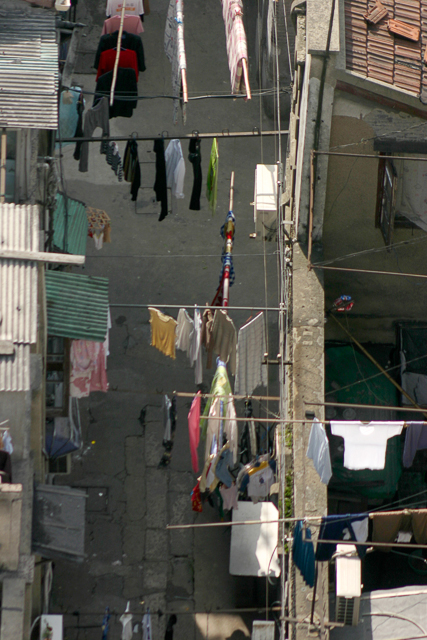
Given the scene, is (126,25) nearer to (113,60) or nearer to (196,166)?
(113,60)

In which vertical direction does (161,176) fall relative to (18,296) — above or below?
above

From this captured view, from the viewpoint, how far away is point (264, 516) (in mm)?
17984

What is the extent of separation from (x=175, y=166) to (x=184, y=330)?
11.8 feet

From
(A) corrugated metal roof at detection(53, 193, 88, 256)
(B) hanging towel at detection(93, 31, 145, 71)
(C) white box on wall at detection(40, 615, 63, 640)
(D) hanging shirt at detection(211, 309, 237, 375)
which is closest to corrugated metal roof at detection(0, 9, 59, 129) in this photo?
(A) corrugated metal roof at detection(53, 193, 88, 256)

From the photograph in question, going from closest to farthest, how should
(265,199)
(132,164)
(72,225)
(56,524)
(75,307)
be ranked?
(56,524)
(75,307)
(72,225)
(265,199)
(132,164)

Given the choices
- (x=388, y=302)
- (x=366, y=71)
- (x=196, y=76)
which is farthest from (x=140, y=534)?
(x=196, y=76)

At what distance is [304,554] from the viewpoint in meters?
16.0

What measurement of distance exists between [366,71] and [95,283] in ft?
17.9

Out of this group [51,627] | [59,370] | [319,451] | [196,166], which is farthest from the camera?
[196,166]

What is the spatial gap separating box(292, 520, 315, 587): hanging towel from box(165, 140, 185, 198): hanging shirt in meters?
7.12

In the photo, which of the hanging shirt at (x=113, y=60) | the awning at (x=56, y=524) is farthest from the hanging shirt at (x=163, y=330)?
the hanging shirt at (x=113, y=60)

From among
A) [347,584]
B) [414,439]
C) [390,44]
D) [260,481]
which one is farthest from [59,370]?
[390,44]

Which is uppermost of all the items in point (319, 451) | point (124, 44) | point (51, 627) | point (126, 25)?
point (126, 25)

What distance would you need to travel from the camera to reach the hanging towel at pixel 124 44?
69.2 feet
